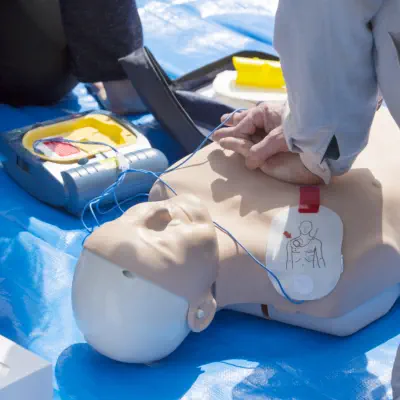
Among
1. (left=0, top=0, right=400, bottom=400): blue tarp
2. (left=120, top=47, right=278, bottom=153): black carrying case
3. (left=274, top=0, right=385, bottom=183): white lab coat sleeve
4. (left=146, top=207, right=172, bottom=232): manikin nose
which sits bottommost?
(left=0, top=0, right=400, bottom=400): blue tarp

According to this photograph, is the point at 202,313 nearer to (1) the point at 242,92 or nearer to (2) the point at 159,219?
(2) the point at 159,219

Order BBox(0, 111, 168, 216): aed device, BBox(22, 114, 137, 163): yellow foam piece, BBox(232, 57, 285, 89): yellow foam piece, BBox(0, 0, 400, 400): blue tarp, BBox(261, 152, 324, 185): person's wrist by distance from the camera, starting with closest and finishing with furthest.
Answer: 1. BBox(0, 0, 400, 400): blue tarp
2. BBox(261, 152, 324, 185): person's wrist
3. BBox(0, 111, 168, 216): aed device
4. BBox(22, 114, 137, 163): yellow foam piece
5. BBox(232, 57, 285, 89): yellow foam piece

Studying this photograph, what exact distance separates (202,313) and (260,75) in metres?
0.74

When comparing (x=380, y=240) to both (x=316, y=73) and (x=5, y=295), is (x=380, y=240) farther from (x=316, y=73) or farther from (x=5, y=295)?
(x=5, y=295)

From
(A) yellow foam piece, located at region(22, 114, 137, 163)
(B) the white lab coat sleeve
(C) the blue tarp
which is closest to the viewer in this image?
(B) the white lab coat sleeve

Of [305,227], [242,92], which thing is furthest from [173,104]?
[305,227]

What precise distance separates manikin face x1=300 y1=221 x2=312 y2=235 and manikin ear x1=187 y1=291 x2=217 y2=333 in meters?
0.17

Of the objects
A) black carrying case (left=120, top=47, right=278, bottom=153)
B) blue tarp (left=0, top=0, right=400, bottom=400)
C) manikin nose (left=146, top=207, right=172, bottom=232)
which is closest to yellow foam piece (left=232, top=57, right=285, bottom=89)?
black carrying case (left=120, top=47, right=278, bottom=153)

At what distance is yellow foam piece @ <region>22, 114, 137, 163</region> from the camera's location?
5.24ft

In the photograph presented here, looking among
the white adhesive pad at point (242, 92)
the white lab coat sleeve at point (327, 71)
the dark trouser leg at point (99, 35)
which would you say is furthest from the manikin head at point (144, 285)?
the dark trouser leg at point (99, 35)

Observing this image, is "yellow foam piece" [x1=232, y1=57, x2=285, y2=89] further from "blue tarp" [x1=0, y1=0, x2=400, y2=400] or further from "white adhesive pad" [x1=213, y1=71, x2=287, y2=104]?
"blue tarp" [x1=0, y1=0, x2=400, y2=400]

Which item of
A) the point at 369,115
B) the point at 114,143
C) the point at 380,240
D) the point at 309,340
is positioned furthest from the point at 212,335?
the point at 114,143

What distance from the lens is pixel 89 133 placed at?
1656 mm

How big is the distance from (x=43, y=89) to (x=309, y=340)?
0.95 meters
